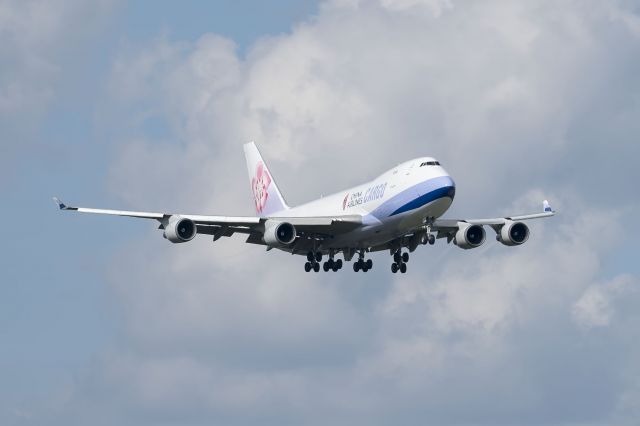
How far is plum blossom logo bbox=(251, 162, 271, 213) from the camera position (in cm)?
11931

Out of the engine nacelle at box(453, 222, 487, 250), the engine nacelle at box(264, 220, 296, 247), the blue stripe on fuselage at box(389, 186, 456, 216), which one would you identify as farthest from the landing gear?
the blue stripe on fuselage at box(389, 186, 456, 216)

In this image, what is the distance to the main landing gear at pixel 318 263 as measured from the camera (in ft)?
338

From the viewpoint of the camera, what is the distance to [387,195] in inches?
3757

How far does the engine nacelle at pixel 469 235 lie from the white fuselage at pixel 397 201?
19.4 feet

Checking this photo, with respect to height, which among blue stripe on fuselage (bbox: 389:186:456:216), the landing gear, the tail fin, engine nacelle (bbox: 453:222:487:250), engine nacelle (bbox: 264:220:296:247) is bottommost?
blue stripe on fuselage (bbox: 389:186:456:216)

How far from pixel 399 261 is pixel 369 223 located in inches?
301

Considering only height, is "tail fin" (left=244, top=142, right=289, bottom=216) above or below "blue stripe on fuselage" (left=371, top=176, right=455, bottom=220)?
above

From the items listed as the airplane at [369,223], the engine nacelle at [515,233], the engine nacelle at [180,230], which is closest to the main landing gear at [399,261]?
the airplane at [369,223]

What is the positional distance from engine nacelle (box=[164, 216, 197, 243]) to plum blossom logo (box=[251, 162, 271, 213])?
21.5 metres

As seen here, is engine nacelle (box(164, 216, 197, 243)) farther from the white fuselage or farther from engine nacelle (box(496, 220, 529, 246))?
engine nacelle (box(496, 220, 529, 246))

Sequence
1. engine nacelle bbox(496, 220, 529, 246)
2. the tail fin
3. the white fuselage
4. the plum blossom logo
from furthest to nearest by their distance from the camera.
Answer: the plum blossom logo
the tail fin
engine nacelle bbox(496, 220, 529, 246)
the white fuselage

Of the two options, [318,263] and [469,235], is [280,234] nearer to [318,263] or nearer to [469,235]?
[318,263]

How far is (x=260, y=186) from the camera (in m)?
121

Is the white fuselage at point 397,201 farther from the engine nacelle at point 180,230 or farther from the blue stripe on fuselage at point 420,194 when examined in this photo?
the engine nacelle at point 180,230
